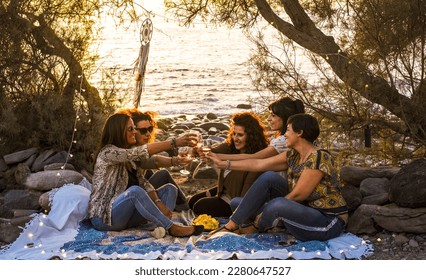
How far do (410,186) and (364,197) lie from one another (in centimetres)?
55

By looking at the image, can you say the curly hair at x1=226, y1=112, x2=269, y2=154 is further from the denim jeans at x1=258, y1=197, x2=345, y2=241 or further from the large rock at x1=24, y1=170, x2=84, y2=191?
the large rock at x1=24, y1=170, x2=84, y2=191

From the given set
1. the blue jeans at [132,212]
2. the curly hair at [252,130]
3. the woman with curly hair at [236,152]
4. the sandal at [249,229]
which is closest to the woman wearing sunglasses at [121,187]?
the blue jeans at [132,212]

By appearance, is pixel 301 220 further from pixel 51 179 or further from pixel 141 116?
pixel 51 179

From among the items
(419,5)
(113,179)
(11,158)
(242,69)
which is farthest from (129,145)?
(242,69)

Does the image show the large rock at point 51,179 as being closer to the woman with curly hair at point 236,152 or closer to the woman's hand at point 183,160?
the woman with curly hair at point 236,152

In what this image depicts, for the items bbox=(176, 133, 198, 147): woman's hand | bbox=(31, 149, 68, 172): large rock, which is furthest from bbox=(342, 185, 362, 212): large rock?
bbox=(31, 149, 68, 172): large rock

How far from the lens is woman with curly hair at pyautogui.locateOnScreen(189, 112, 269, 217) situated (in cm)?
615

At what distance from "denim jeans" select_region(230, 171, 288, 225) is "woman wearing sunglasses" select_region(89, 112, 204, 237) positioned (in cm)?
39

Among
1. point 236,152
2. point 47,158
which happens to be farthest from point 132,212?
point 47,158

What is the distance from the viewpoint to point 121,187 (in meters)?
6.03

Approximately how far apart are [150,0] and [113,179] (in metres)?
3.90

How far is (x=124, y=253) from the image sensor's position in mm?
5594

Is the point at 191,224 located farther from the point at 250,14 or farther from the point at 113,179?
the point at 250,14

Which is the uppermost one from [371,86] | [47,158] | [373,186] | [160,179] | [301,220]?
[371,86]
